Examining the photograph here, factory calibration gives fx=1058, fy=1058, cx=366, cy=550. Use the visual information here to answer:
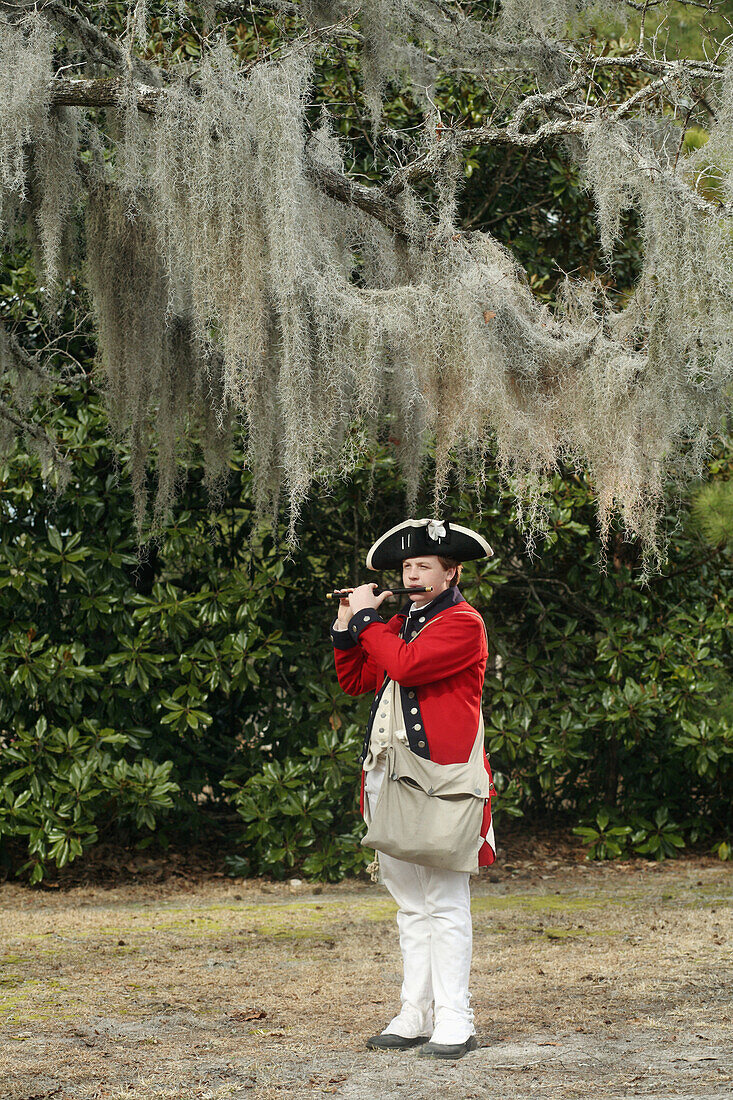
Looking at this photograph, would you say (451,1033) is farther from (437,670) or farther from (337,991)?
(437,670)

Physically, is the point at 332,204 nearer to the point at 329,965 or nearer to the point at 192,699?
the point at 192,699

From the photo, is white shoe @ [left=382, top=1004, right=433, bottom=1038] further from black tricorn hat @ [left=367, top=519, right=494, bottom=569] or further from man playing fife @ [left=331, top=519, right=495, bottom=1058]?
black tricorn hat @ [left=367, top=519, right=494, bottom=569]

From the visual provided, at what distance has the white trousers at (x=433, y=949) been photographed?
2.84 m

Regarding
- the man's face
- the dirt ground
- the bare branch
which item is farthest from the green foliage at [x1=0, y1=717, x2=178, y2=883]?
the bare branch

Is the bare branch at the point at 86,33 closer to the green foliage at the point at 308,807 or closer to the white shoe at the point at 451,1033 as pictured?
the green foliage at the point at 308,807

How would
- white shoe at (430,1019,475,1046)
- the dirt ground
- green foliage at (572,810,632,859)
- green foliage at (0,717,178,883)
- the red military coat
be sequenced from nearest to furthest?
the dirt ground → white shoe at (430,1019,475,1046) → the red military coat → green foliage at (0,717,178,883) → green foliage at (572,810,632,859)

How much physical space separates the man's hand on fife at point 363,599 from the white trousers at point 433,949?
46 centimetres

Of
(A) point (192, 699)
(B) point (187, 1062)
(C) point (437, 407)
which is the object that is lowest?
(B) point (187, 1062)

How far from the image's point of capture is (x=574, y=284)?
431cm

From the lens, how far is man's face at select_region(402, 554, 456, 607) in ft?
10.1

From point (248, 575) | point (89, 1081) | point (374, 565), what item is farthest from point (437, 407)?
point (89, 1081)

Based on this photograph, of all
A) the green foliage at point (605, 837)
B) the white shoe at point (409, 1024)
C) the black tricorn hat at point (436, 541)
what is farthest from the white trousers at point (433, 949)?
the green foliage at point (605, 837)

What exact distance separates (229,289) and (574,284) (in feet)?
4.81

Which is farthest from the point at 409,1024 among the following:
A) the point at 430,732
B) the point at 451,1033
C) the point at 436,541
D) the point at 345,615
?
the point at 436,541
